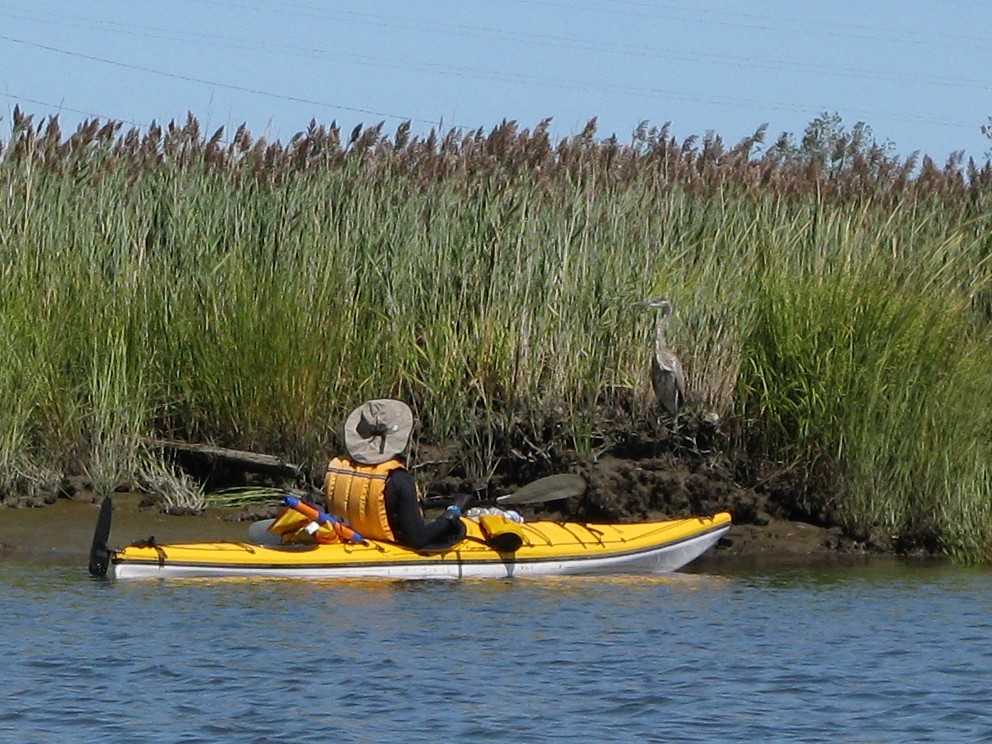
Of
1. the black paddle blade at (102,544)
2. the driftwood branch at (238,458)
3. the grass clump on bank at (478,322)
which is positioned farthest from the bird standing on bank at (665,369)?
the black paddle blade at (102,544)

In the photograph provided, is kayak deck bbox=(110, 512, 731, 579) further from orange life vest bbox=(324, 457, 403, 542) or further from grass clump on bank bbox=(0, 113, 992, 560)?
grass clump on bank bbox=(0, 113, 992, 560)

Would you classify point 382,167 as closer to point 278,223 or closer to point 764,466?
point 278,223

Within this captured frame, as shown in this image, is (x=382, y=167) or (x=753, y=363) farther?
(x=382, y=167)

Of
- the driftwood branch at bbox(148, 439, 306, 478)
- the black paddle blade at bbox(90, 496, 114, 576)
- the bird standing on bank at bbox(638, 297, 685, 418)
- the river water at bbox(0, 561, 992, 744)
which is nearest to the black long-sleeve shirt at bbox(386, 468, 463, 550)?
the river water at bbox(0, 561, 992, 744)

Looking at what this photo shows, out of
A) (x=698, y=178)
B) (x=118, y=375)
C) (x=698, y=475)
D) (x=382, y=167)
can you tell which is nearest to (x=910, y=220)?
(x=698, y=178)

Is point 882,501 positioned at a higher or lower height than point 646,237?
lower

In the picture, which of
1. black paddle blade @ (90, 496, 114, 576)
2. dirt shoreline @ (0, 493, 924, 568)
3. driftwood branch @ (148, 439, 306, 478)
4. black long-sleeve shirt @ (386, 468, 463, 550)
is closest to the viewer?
black paddle blade @ (90, 496, 114, 576)

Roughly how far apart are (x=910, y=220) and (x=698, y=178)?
1.71 meters

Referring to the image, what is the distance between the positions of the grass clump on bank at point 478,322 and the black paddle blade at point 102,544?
1942 mm

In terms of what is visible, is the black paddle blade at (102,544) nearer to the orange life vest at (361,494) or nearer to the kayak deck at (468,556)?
the kayak deck at (468,556)

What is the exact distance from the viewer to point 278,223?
1345 cm

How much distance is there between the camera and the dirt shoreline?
12133mm

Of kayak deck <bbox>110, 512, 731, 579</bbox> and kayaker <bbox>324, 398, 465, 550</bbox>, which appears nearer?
kayak deck <bbox>110, 512, 731, 579</bbox>

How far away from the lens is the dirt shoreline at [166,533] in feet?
39.8
